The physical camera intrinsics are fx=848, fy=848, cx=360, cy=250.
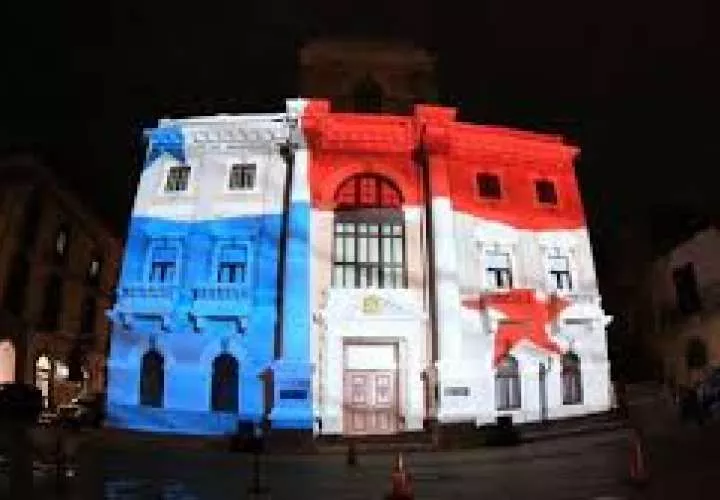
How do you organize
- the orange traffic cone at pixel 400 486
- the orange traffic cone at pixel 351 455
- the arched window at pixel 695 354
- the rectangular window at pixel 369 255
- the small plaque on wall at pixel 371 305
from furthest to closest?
the small plaque on wall at pixel 371 305 → the rectangular window at pixel 369 255 → the arched window at pixel 695 354 → the orange traffic cone at pixel 351 455 → the orange traffic cone at pixel 400 486

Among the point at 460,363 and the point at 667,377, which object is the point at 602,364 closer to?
the point at 667,377

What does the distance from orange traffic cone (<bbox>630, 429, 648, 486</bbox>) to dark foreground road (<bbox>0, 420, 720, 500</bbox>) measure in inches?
1.8

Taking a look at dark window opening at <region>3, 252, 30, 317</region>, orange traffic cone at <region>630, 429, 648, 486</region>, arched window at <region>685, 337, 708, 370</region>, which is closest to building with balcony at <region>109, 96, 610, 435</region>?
orange traffic cone at <region>630, 429, 648, 486</region>

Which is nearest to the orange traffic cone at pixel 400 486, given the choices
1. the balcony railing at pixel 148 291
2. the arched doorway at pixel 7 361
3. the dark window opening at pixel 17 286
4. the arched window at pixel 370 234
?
the arched window at pixel 370 234

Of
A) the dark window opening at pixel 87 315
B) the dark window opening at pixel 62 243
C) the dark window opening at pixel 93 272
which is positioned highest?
the dark window opening at pixel 62 243

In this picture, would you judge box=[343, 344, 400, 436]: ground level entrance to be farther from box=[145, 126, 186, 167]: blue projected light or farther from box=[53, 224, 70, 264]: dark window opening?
box=[53, 224, 70, 264]: dark window opening

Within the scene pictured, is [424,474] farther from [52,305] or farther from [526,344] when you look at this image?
[52,305]

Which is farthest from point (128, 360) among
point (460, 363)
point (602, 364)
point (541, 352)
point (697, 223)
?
point (697, 223)

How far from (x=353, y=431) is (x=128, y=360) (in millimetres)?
1327

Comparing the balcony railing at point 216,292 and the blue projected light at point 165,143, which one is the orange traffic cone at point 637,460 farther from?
the blue projected light at point 165,143

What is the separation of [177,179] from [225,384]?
128 cm

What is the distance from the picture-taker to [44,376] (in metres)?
4.77

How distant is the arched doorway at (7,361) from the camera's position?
15.7ft

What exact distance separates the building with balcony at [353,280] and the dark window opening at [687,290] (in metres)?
0.44
